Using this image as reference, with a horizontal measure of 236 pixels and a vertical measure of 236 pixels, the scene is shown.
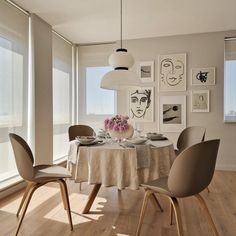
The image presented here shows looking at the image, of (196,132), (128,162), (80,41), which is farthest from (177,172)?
(80,41)

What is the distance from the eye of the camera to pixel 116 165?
2.20 meters

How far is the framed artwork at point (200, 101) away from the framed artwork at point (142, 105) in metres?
0.80

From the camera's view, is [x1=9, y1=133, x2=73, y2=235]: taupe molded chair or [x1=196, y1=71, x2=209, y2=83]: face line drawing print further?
[x1=196, y1=71, x2=209, y2=83]: face line drawing print

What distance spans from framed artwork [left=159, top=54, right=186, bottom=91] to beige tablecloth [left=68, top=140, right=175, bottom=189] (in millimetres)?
2549

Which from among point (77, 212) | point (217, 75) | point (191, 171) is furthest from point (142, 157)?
point (217, 75)

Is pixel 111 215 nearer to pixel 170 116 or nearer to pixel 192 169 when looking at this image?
pixel 192 169

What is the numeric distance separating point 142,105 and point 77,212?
2.76 meters

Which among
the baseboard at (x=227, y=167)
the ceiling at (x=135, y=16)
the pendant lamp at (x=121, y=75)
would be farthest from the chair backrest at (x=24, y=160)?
the baseboard at (x=227, y=167)

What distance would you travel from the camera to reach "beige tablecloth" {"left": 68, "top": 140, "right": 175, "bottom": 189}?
2182mm

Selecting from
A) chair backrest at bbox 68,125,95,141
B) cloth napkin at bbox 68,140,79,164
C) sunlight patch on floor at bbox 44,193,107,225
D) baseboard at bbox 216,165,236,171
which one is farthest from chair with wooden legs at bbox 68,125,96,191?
baseboard at bbox 216,165,236,171

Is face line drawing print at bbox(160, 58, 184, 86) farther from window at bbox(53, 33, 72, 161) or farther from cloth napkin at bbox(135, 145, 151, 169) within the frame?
cloth napkin at bbox(135, 145, 151, 169)

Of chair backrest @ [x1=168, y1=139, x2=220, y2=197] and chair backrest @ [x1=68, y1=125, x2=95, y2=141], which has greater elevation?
chair backrest @ [x1=68, y1=125, x2=95, y2=141]

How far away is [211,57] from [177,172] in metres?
3.39

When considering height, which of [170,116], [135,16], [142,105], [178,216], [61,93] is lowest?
[178,216]
